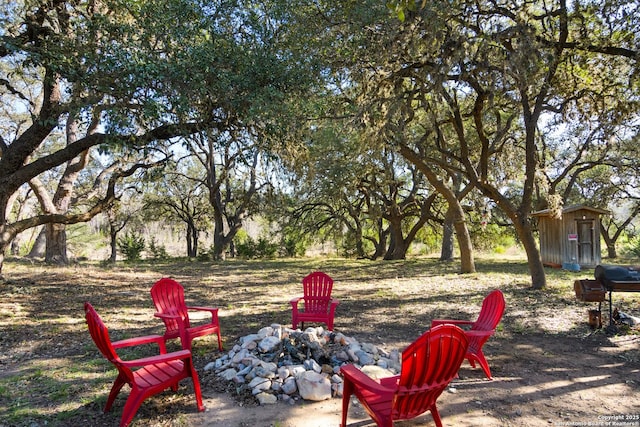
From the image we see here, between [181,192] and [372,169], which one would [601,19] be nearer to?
[372,169]

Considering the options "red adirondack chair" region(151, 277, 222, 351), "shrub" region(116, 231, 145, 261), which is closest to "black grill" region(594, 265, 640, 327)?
"red adirondack chair" region(151, 277, 222, 351)

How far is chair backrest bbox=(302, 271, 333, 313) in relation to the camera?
5.42 meters

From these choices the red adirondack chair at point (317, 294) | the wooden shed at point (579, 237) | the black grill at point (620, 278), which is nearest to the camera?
the black grill at point (620, 278)

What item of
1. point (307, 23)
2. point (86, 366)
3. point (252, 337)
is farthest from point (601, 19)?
point (86, 366)

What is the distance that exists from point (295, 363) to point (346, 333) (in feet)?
5.79

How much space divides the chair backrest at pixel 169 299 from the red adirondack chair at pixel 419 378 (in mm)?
2702

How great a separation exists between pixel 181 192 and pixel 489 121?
16.8 m

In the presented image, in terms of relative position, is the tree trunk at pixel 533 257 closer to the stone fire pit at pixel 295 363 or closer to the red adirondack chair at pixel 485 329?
the red adirondack chair at pixel 485 329

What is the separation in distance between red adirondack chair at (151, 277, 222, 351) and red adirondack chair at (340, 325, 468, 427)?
7.61 feet

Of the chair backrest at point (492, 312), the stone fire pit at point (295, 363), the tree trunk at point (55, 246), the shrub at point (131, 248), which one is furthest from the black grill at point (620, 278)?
the shrub at point (131, 248)

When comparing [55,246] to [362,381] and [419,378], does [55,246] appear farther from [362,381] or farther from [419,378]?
[419,378]

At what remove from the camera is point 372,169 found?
1570cm

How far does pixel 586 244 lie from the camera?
512 inches

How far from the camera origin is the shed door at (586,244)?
12969mm
